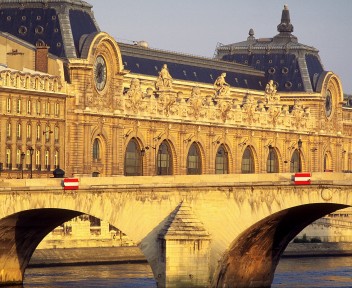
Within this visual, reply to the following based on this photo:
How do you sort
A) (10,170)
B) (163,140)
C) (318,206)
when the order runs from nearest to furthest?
(318,206), (10,170), (163,140)

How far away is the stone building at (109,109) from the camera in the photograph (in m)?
151

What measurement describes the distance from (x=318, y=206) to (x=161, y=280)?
29.2ft

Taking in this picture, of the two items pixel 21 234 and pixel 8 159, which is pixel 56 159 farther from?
pixel 21 234

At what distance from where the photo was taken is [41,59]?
156500 mm

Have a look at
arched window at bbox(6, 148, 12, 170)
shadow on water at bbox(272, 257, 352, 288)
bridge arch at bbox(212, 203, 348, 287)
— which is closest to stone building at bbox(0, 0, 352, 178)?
arched window at bbox(6, 148, 12, 170)

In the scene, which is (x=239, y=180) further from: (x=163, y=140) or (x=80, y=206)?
(x=163, y=140)

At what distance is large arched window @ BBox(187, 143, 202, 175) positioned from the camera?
590 feet

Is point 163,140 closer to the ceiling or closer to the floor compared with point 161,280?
closer to the ceiling

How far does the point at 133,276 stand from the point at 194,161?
5548 cm

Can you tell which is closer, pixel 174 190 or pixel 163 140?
pixel 174 190

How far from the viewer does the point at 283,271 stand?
134 m

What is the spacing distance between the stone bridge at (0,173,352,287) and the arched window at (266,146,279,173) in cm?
8698

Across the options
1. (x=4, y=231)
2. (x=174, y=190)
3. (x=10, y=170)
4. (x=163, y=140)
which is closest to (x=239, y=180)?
(x=174, y=190)

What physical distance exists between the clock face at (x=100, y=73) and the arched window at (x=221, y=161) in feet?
79.2
